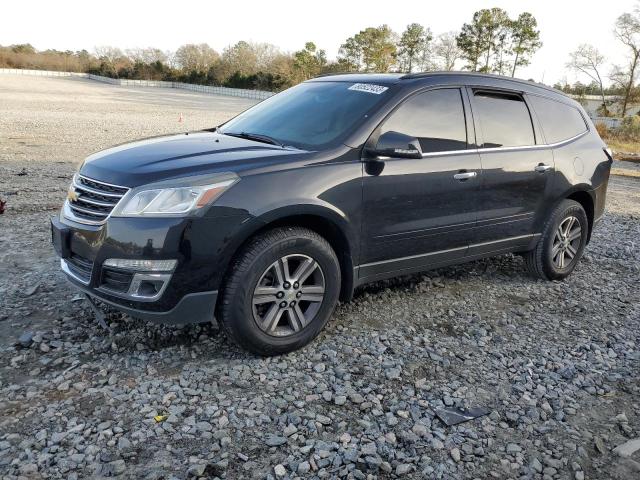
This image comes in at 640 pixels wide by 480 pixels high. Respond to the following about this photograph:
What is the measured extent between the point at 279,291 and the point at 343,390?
744 millimetres

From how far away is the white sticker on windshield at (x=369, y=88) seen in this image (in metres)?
4.18

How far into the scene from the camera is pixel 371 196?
386 cm

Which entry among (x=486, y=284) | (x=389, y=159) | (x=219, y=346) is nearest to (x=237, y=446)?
(x=219, y=346)

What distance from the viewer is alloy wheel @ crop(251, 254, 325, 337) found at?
139 inches

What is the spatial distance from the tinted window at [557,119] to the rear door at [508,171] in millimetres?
161

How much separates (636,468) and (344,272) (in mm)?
2072

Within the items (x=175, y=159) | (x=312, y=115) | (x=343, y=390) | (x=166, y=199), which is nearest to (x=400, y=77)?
(x=312, y=115)

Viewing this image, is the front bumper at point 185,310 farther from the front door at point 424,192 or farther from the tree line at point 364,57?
the tree line at point 364,57

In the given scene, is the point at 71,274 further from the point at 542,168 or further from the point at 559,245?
the point at 559,245

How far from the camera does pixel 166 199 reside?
10.5 feet

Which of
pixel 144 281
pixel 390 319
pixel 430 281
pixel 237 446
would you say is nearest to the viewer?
pixel 237 446

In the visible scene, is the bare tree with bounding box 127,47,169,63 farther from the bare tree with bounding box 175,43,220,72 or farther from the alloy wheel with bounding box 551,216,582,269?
the alloy wheel with bounding box 551,216,582,269

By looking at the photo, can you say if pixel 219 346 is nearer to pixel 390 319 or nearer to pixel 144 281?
pixel 144 281

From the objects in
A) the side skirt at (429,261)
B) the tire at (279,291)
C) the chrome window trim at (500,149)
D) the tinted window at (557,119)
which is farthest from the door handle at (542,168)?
the tire at (279,291)
